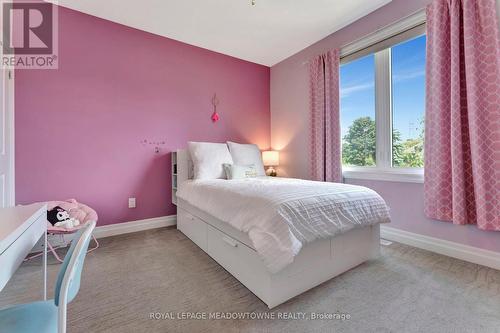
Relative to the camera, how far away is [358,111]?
2865 mm

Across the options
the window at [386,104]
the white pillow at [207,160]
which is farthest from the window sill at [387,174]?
the white pillow at [207,160]

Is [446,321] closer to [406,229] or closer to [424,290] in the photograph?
[424,290]

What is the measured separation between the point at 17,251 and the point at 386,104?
311 centimetres

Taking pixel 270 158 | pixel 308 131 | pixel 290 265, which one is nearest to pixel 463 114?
pixel 308 131

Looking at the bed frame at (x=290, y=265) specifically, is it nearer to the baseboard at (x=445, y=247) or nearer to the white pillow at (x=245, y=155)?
the baseboard at (x=445, y=247)

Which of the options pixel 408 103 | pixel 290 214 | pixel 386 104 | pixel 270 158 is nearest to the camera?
pixel 290 214

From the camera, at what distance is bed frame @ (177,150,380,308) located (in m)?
1.41

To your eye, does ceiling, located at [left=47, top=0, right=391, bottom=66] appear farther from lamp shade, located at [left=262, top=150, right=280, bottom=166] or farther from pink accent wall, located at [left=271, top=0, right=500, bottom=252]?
lamp shade, located at [left=262, top=150, right=280, bottom=166]

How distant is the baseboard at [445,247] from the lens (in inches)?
72.8

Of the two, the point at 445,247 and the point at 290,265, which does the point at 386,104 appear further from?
the point at 290,265

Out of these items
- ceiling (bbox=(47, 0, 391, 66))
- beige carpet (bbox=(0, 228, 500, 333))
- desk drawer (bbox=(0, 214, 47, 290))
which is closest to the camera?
desk drawer (bbox=(0, 214, 47, 290))

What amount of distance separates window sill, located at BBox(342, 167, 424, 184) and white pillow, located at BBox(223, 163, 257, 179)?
1242 mm

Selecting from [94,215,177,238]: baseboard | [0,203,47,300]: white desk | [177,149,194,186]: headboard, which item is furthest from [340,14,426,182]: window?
[0,203,47,300]: white desk

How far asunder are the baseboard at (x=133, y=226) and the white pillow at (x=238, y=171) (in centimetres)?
107
